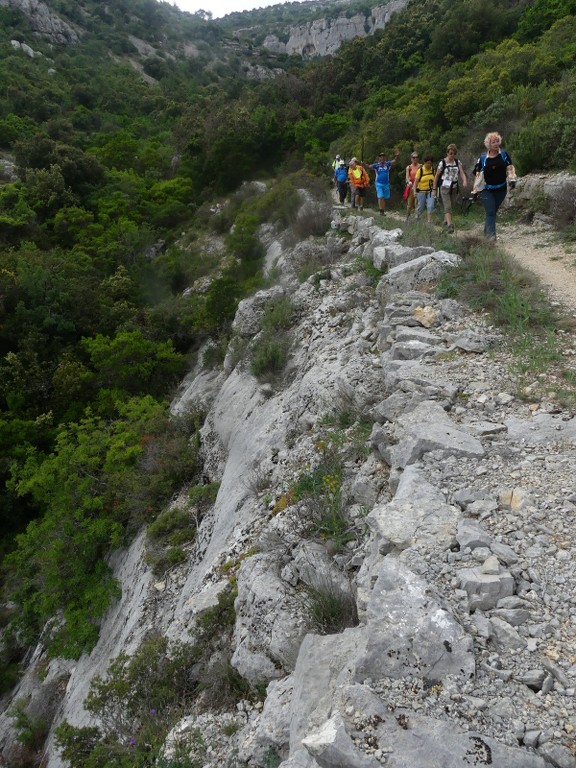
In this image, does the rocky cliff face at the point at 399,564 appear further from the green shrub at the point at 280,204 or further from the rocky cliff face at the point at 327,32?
the rocky cliff face at the point at 327,32

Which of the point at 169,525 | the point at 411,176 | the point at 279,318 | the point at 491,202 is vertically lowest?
the point at 169,525

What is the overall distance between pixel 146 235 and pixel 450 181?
1728 centimetres

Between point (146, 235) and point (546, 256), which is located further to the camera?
point (146, 235)

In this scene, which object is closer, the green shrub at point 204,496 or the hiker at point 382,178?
the green shrub at point 204,496

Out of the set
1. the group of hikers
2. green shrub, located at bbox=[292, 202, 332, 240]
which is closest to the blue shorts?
the group of hikers

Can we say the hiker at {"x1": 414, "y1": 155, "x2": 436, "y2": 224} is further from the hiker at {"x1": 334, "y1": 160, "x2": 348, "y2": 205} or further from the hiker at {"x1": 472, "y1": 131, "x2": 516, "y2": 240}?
the hiker at {"x1": 334, "y1": 160, "x2": 348, "y2": 205}

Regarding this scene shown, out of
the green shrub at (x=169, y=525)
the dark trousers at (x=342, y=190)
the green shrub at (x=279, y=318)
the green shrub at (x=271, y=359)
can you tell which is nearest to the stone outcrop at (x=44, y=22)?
the dark trousers at (x=342, y=190)

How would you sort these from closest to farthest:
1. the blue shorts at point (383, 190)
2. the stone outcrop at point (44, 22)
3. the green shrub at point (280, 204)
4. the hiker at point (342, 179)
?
the blue shorts at point (383, 190)
the hiker at point (342, 179)
the green shrub at point (280, 204)
the stone outcrop at point (44, 22)

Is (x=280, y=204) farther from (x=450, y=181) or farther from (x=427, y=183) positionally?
(x=450, y=181)

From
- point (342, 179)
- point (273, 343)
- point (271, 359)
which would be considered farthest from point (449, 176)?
point (342, 179)

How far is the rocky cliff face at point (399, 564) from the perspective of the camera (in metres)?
2.35

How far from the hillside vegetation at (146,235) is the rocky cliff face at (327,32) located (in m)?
65.7

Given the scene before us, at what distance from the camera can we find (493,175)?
801cm

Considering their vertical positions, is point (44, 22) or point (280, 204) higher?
point (44, 22)
